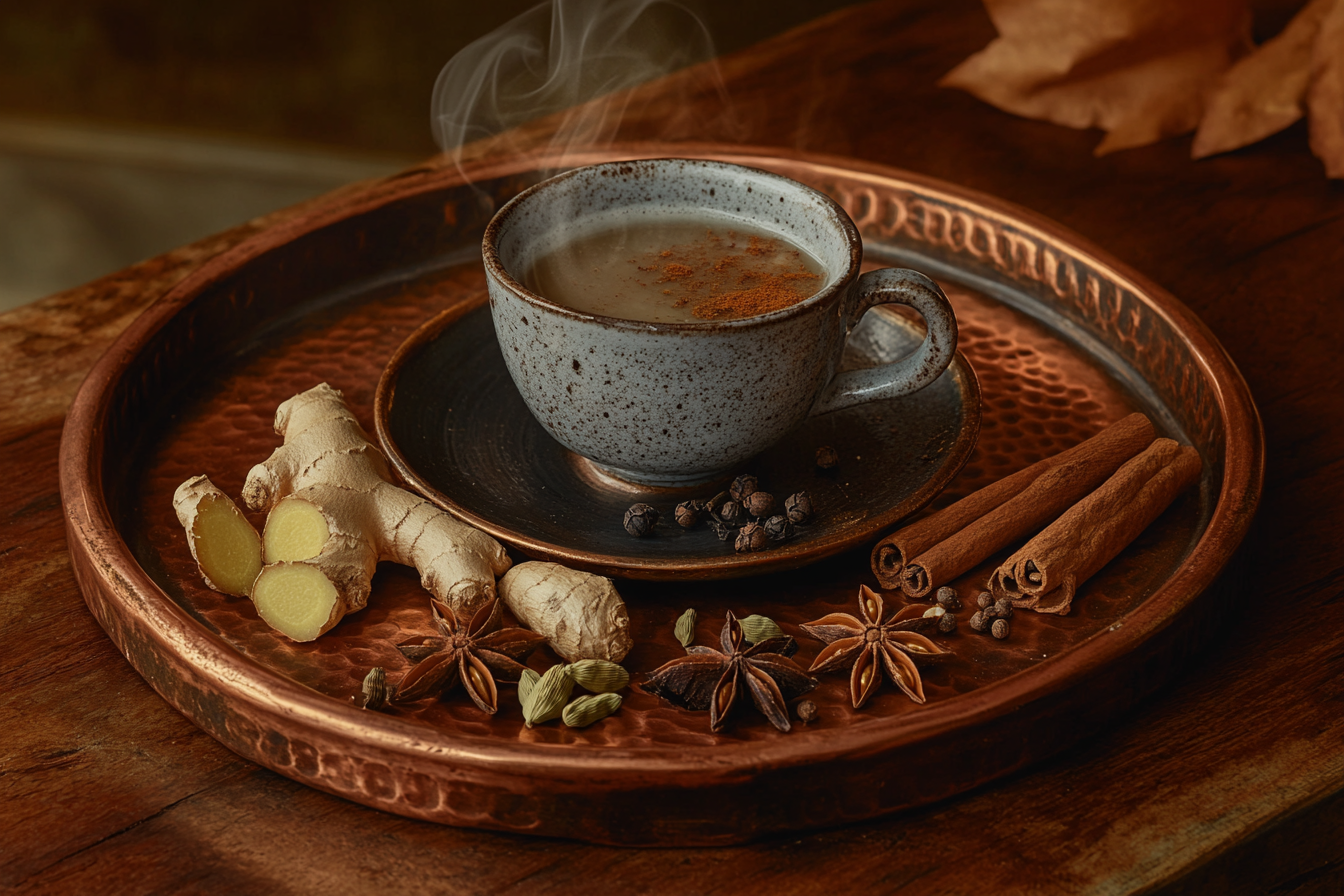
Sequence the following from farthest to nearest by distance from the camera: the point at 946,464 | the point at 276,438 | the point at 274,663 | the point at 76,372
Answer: the point at 76,372 < the point at 276,438 < the point at 946,464 < the point at 274,663

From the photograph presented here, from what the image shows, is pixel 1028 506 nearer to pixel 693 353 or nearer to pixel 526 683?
pixel 693 353

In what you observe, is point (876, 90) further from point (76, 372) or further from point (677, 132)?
point (76, 372)

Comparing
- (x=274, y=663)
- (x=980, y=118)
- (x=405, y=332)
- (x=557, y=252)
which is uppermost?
(x=980, y=118)

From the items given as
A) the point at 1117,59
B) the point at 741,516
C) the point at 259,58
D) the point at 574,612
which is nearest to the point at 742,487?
the point at 741,516

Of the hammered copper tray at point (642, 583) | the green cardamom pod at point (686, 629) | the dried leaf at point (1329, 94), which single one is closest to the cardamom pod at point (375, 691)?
the hammered copper tray at point (642, 583)

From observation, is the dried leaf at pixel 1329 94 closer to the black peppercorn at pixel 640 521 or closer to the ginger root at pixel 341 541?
the black peppercorn at pixel 640 521

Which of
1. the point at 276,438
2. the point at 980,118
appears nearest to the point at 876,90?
the point at 980,118
